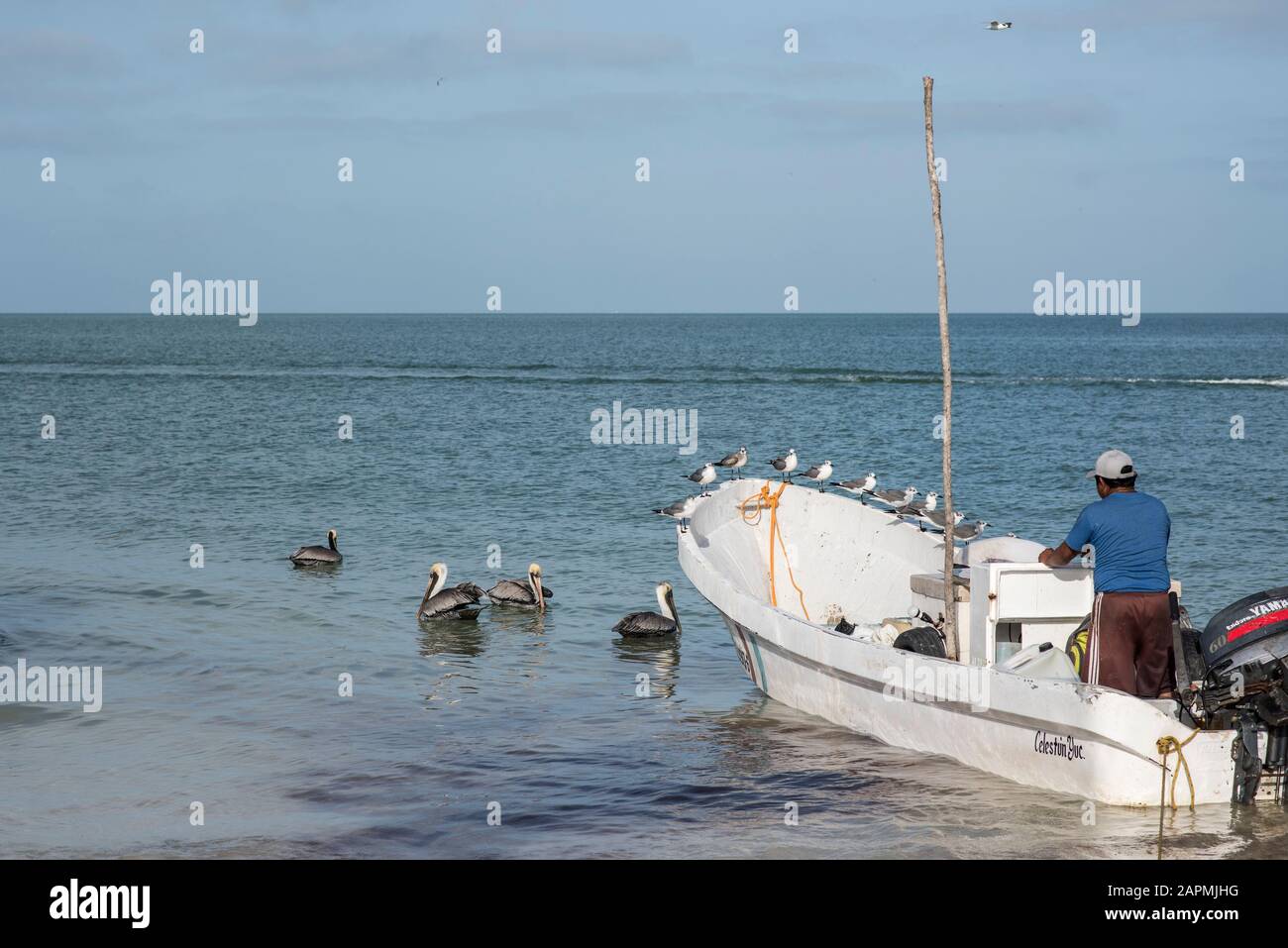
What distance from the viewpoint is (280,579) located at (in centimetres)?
2011

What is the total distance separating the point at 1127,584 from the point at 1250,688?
1011mm

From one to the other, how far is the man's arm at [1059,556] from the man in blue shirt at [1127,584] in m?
0.03

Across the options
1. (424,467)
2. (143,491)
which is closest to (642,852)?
(143,491)

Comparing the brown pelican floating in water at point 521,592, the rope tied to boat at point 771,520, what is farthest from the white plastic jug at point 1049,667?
the brown pelican floating in water at point 521,592

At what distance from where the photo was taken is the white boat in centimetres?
926

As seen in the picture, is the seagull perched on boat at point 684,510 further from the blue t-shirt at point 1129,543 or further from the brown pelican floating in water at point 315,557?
the blue t-shirt at point 1129,543

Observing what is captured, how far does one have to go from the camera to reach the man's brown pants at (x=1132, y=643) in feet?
31.3

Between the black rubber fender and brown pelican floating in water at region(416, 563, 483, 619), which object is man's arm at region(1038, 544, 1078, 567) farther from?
brown pelican floating in water at region(416, 563, 483, 619)

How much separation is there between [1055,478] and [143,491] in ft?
66.2

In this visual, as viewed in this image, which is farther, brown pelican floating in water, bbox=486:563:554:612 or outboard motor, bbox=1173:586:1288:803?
brown pelican floating in water, bbox=486:563:554:612

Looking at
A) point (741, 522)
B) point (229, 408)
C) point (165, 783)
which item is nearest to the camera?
point (165, 783)

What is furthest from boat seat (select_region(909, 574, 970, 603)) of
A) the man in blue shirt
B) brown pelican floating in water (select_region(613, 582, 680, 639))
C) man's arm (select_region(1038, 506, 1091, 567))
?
brown pelican floating in water (select_region(613, 582, 680, 639))

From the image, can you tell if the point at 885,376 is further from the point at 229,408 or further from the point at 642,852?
the point at 642,852

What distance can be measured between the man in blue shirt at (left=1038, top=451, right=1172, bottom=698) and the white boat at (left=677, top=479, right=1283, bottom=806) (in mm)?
338
